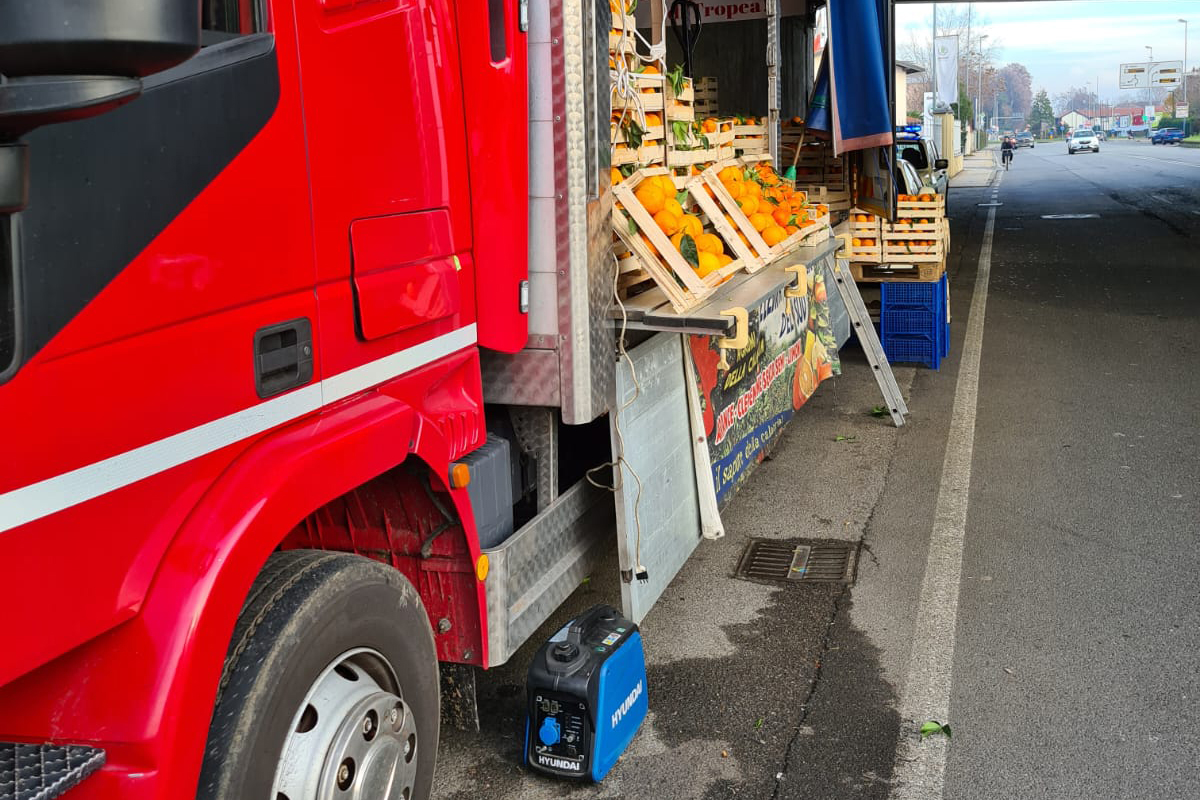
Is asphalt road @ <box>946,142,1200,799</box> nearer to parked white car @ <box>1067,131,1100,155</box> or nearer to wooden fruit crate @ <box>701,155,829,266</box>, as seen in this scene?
wooden fruit crate @ <box>701,155,829,266</box>

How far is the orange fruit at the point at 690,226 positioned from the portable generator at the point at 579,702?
1815mm

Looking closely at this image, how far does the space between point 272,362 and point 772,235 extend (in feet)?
13.2

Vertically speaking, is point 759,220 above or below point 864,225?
above

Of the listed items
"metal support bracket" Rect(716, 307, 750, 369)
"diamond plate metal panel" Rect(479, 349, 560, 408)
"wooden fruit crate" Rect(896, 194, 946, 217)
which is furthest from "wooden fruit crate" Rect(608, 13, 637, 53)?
"wooden fruit crate" Rect(896, 194, 946, 217)

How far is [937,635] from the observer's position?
182 inches

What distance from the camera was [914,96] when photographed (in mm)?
112375

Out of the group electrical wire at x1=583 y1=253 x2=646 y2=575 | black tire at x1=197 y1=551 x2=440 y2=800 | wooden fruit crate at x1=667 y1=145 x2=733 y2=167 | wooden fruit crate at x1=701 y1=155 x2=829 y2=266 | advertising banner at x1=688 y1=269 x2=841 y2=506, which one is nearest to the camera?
black tire at x1=197 y1=551 x2=440 y2=800

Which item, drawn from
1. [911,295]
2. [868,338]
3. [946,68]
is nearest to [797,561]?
[868,338]

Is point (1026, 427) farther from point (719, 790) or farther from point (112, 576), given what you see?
point (112, 576)

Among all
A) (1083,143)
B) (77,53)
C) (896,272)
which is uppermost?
(1083,143)

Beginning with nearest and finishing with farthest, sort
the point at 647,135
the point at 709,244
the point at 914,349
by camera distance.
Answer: the point at 647,135 → the point at 709,244 → the point at 914,349

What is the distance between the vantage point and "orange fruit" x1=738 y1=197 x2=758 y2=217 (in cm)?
591

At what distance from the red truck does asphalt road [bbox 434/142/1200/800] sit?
37.5 inches

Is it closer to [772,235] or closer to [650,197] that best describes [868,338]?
[772,235]
